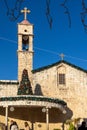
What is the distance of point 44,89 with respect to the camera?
32.5m

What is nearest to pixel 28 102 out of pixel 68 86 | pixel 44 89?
pixel 44 89

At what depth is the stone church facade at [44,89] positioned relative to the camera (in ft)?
99.7

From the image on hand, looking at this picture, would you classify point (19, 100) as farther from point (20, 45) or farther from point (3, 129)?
point (20, 45)

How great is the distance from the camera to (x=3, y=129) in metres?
26.5

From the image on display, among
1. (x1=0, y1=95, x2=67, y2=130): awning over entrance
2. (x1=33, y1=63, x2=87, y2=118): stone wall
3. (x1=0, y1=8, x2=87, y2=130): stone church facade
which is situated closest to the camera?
(x1=0, y1=95, x2=67, y2=130): awning over entrance

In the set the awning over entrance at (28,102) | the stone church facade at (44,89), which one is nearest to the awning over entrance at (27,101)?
the awning over entrance at (28,102)

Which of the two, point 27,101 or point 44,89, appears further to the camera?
point 44,89

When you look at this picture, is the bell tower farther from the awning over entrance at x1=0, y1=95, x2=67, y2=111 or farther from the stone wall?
the awning over entrance at x1=0, y1=95, x2=67, y2=111

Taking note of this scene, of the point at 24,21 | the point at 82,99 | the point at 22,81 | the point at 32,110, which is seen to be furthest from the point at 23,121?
the point at 24,21

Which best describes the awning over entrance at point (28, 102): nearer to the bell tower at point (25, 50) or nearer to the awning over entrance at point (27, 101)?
the awning over entrance at point (27, 101)

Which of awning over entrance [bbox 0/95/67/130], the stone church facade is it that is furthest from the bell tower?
awning over entrance [bbox 0/95/67/130]

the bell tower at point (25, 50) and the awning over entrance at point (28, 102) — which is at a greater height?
the bell tower at point (25, 50)

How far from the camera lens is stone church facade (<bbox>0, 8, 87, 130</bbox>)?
99.7ft

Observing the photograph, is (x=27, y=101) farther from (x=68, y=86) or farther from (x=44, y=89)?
(x=68, y=86)
